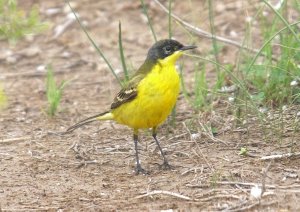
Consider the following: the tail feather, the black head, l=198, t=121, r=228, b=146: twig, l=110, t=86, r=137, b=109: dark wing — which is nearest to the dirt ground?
l=198, t=121, r=228, b=146: twig

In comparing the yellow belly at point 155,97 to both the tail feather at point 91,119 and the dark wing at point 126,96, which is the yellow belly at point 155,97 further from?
the tail feather at point 91,119

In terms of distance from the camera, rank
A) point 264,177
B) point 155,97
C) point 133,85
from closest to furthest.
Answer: point 264,177 < point 155,97 < point 133,85

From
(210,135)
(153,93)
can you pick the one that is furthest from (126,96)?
(210,135)

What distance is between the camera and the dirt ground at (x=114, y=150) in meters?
6.26

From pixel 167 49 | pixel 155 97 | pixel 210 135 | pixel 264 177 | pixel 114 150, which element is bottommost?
pixel 114 150

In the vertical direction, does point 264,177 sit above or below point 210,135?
above

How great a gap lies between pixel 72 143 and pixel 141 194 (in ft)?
6.21

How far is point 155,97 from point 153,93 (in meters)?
0.04

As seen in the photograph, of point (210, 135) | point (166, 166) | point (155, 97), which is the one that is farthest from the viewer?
point (210, 135)

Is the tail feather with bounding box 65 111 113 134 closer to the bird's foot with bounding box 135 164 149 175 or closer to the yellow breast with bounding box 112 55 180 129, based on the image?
the yellow breast with bounding box 112 55 180 129

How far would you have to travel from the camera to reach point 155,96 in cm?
705

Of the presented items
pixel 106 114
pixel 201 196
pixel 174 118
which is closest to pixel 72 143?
pixel 106 114

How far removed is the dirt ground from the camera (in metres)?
6.26

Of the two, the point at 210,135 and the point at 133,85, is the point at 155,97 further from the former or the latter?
the point at 210,135
